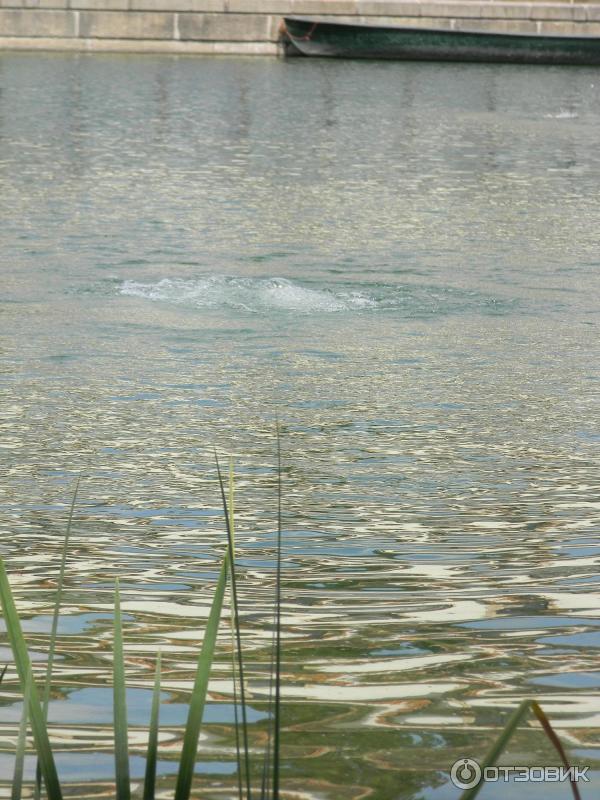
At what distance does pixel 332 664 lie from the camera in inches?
103

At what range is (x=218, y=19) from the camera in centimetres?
2580

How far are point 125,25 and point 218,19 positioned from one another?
1.68m

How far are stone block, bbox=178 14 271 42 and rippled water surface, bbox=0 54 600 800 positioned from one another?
524 inches

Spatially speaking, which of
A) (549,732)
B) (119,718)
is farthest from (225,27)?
(549,732)

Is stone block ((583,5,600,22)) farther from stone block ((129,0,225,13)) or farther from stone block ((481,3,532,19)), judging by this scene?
stone block ((129,0,225,13))

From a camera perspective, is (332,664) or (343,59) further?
(343,59)

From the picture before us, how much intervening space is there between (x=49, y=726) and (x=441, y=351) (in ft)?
13.8

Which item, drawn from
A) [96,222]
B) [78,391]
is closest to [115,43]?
[96,222]

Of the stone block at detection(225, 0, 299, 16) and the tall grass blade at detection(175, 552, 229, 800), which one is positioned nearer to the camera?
the tall grass blade at detection(175, 552, 229, 800)

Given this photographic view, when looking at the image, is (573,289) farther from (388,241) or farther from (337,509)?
(337,509)

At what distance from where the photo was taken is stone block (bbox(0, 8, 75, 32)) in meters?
24.7

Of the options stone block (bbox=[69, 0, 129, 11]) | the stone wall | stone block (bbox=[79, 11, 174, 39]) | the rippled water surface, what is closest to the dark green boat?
the stone wall
